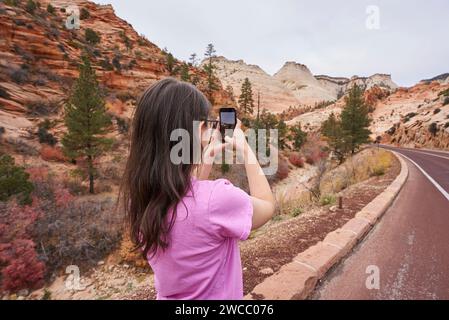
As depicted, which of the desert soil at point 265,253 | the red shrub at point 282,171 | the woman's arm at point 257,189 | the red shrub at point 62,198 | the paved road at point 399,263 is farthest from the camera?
the red shrub at point 282,171

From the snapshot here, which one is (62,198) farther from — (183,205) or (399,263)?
(399,263)

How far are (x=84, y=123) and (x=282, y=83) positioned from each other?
341 ft

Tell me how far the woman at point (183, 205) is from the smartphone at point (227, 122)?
0.11m

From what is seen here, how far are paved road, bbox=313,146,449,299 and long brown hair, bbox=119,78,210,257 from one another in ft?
5.67

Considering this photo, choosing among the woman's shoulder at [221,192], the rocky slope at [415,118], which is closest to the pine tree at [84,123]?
the woman's shoulder at [221,192]

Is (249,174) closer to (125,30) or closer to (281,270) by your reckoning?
(281,270)

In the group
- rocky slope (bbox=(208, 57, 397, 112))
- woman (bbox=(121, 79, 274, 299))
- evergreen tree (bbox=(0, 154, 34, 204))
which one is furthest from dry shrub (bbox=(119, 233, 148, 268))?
rocky slope (bbox=(208, 57, 397, 112))

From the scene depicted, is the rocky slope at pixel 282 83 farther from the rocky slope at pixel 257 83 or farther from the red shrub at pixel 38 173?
the red shrub at pixel 38 173

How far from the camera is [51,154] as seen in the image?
47.3ft

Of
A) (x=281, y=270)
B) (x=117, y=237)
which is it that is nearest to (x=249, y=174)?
(x=281, y=270)

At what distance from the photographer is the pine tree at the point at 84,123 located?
12409 mm

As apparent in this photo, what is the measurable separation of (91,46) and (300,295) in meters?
35.2

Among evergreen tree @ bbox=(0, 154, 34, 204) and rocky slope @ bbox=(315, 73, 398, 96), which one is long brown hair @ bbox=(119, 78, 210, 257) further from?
rocky slope @ bbox=(315, 73, 398, 96)

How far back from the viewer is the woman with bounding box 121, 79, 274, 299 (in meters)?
0.88
